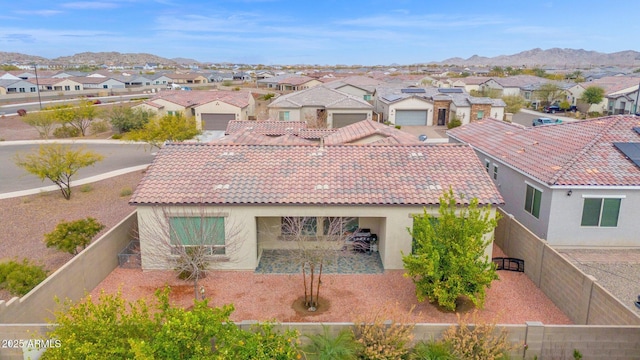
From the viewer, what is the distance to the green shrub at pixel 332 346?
1095 centimetres

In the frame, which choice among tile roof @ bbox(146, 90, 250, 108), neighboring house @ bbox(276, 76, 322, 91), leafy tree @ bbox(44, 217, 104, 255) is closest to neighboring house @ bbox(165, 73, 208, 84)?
neighboring house @ bbox(276, 76, 322, 91)

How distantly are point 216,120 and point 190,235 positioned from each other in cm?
3989

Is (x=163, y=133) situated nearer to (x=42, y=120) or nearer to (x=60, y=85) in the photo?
(x=42, y=120)

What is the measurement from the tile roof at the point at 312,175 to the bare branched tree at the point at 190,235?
1.64ft

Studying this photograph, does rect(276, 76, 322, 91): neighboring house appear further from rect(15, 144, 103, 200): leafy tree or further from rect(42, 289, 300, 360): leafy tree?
rect(42, 289, 300, 360): leafy tree

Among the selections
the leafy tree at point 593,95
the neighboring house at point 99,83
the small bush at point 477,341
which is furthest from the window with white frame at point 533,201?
the neighboring house at point 99,83

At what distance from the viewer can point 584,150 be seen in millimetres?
20203

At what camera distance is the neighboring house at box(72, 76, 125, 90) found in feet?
345

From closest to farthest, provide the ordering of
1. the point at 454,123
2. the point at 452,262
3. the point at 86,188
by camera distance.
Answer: the point at 452,262
the point at 86,188
the point at 454,123

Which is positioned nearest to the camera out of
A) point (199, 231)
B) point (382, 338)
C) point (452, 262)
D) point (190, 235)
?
point (382, 338)

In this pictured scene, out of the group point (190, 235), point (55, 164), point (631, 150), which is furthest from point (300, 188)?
point (55, 164)

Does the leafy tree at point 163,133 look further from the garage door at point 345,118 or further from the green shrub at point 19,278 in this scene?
the green shrub at point 19,278

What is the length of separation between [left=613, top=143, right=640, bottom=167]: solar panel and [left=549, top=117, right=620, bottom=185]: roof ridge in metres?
0.88

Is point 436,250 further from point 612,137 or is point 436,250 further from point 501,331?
point 612,137
